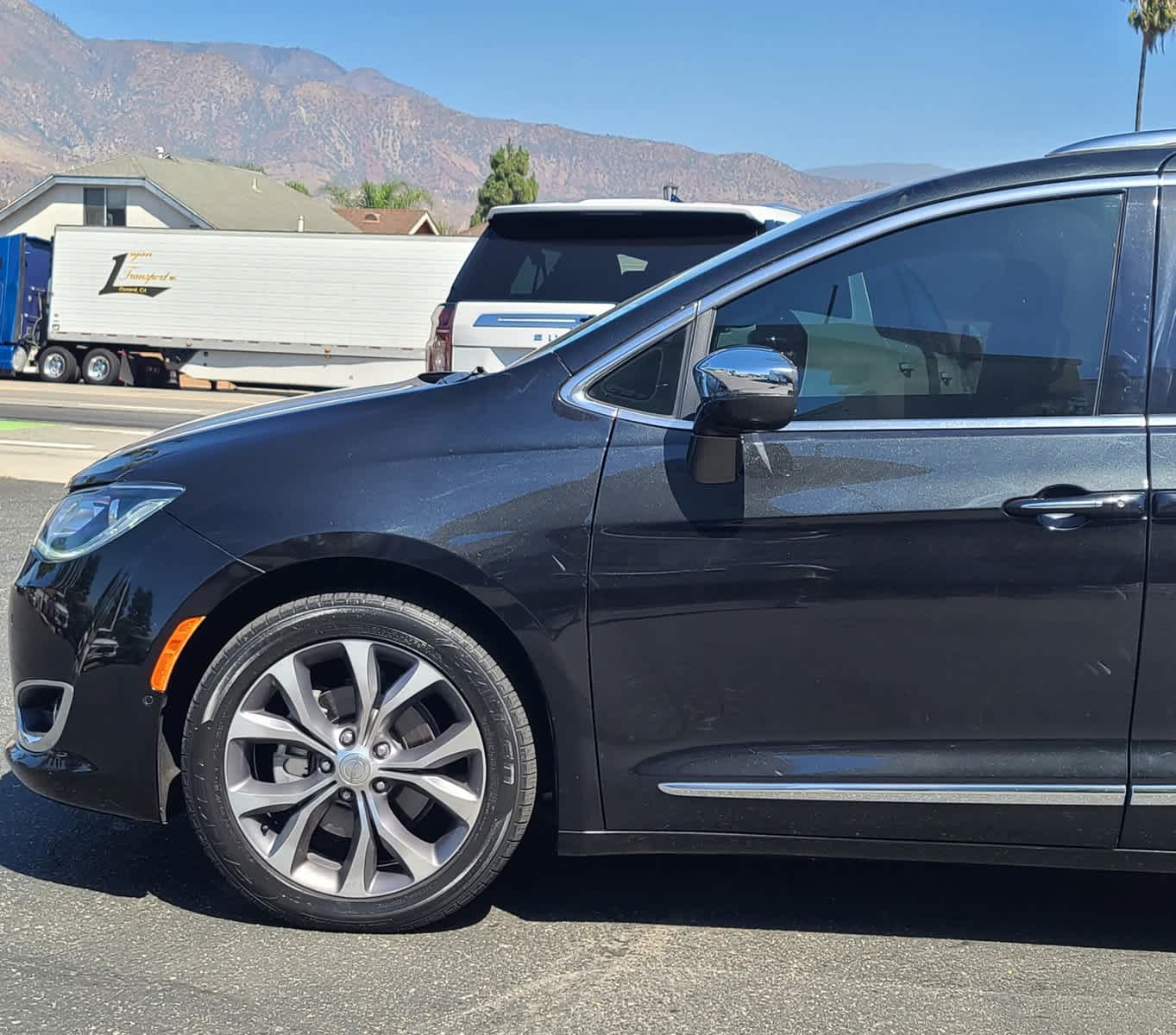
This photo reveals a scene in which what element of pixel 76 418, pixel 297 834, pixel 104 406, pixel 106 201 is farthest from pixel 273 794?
pixel 106 201

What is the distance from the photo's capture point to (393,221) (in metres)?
61.3

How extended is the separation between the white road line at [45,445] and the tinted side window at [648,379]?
35.6ft

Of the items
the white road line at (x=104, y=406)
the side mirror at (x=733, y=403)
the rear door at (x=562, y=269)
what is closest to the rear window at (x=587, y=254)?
the rear door at (x=562, y=269)

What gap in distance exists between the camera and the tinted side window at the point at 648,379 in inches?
118

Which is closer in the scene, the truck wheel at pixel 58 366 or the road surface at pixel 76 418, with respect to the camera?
the road surface at pixel 76 418

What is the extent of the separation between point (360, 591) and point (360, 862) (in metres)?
0.63

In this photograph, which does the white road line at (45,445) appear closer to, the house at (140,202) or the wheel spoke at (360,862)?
the wheel spoke at (360,862)

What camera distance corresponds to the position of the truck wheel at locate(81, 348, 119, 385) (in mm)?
29125

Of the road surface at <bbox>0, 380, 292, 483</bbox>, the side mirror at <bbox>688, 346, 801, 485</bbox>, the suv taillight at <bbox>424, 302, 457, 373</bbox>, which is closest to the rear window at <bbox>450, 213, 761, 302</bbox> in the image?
the suv taillight at <bbox>424, 302, 457, 373</bbox>

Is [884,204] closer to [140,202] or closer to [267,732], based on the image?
[267,732]

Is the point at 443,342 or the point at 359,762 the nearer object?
the point at 359,762

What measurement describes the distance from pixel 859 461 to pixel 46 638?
1.93 m

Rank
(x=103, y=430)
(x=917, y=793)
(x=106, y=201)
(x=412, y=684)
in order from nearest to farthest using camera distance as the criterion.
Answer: (x=917, y=793) < (x=412, y=684) < (x=103, y=430) < (x=106, y=201)

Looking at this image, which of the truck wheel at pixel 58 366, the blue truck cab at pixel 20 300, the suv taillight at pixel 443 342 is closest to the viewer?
the suv taillight at pixel 443 342
